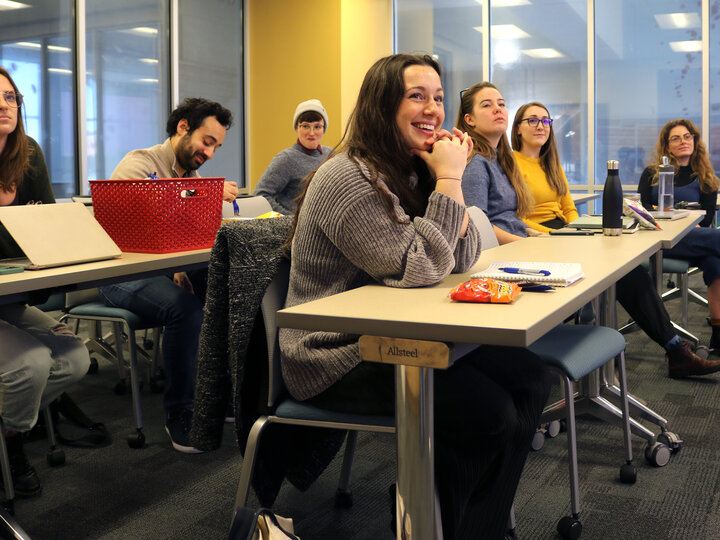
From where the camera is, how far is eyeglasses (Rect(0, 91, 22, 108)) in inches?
81.0

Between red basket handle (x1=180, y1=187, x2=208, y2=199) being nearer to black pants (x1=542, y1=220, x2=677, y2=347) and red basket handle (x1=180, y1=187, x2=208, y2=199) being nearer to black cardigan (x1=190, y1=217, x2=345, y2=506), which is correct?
black cardigan (x1=190, y1=217, x2=345, y2=506)

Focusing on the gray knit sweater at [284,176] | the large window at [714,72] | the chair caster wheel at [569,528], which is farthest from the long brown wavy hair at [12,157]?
the large window at [714,72]

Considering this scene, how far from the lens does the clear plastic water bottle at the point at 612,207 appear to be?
97.7 inches

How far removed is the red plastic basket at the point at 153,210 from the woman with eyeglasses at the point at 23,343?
0.21 metres

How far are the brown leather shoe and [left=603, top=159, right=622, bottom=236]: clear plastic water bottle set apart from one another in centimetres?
94

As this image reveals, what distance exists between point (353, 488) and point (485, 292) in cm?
105

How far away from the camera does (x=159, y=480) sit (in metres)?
2.16

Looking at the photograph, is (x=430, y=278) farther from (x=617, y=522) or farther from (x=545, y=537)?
(x=617, y=522)

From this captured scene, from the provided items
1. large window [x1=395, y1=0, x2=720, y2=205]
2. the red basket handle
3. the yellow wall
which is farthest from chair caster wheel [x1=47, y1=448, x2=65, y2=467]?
large window [x1=395, y1=0, x2=720, y2=205]

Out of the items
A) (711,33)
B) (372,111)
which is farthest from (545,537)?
(711,33)

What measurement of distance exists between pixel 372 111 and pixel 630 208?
1.58 m

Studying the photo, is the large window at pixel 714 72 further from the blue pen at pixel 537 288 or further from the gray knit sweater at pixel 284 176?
the blue pen at pixel 537 288

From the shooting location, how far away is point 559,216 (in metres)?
3.36

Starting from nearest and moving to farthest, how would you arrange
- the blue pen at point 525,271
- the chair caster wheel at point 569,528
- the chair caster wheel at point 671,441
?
1. the blue pen at point 525,271
2. the chair caster wheel at point 569,528
3. the chair caster wheel at point 671,441
